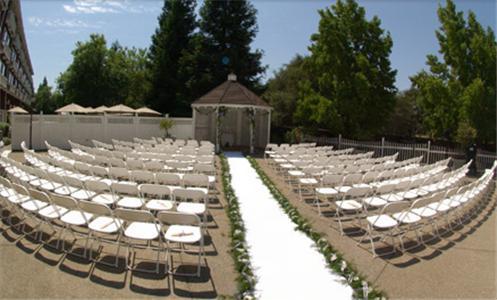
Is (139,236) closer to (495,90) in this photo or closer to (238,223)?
(238,223)

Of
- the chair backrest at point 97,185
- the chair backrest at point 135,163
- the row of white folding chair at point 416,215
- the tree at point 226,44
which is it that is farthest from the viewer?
the tree at point 226,44

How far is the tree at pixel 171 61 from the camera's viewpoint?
103 ft

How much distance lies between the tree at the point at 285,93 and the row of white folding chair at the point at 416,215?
72.6 ft

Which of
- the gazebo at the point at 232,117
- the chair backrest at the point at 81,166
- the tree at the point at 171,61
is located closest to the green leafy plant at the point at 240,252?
the chair backrest at the point at 81,166

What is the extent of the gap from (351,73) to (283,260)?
20.7m

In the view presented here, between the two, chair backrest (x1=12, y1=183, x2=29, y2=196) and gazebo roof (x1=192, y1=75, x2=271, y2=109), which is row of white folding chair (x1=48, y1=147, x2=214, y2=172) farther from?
gazebo roof (x1=192, y1=75, x2=271, y2=109)

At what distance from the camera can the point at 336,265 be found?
4.75m

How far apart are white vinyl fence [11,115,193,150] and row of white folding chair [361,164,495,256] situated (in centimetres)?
1682

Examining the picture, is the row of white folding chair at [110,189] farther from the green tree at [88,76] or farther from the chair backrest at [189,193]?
the green tree at [88,76]

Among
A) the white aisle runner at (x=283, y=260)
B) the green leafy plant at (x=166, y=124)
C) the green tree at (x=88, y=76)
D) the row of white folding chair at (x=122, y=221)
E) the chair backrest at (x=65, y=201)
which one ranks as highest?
the green tree at (x=88, y=76)

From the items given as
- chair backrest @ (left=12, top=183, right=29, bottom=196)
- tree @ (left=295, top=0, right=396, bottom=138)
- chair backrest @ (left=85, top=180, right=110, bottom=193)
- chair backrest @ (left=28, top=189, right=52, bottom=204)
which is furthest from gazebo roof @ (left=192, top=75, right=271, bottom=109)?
chair backrest @ (left=28, top=189, right=52, bottom=204)

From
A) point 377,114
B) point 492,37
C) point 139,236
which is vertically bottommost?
point 139,236

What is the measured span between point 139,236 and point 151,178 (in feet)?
9.83


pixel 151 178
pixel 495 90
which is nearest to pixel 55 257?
pixel 151 178
